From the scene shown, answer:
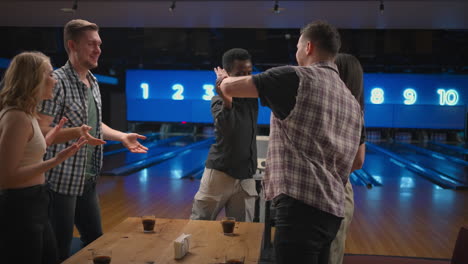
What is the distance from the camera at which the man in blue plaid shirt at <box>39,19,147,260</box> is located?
2.09 metres

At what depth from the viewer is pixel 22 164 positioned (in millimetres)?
1688

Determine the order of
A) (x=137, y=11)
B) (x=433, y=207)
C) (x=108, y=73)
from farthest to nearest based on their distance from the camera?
(x=108, y=73) < (x=137, y=11) < (x=433, y=207)

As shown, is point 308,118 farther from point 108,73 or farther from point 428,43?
point 108,73

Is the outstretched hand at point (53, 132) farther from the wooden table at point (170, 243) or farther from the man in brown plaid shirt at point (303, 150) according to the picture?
the man in brown plaid shirt at point (303, 150)

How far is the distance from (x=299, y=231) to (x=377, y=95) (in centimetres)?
891

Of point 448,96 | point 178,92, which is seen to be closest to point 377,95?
point 448,96

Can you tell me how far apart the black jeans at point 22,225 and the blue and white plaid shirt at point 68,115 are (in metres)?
0.37

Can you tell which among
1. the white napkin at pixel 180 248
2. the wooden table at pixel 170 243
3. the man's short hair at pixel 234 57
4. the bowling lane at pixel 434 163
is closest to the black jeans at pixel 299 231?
the wooden table at pixel 170 243

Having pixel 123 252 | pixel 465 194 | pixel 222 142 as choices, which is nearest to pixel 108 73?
pixel 465 194

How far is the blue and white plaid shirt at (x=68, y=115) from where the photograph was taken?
2094 mm

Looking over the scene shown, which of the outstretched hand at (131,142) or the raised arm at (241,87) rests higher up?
the raised arm at (241,87)

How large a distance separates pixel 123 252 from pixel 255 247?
1.69 feet

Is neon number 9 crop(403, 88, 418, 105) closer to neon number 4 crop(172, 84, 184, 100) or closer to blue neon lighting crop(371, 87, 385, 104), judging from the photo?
blue neon lighting crop(371, 87, 385, 104)

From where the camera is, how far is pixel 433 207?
5.02m
